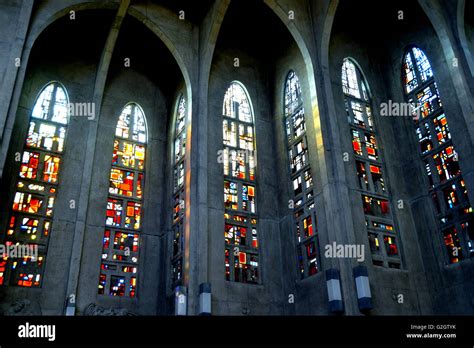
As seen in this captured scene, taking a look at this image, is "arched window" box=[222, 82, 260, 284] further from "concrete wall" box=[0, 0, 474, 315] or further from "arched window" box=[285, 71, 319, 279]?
"arched window" box=[285, 71, 319, 279]

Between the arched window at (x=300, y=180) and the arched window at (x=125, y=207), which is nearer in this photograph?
the arched window at (x=300, y=180)

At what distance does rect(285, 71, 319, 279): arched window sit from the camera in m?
16.8

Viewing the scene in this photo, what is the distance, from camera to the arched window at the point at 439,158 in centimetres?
1587

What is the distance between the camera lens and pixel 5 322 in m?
6.60

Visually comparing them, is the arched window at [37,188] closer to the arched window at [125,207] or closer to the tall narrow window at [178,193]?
the arched window at [125,207]

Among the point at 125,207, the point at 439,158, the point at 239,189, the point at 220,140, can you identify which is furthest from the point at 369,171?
the point at 125,207

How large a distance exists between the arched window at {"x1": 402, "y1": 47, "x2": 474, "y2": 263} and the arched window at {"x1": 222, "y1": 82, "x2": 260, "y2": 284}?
257 inches

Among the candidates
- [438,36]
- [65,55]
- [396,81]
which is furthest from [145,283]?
[438,36]

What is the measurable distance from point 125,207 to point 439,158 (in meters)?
11.8

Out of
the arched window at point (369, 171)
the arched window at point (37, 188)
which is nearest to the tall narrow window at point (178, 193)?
the arched window at point (37, 188)

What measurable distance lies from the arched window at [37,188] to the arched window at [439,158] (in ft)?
44.8

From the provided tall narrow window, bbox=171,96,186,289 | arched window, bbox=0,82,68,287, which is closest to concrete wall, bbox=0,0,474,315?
arched window, bbox=0,82,68,287

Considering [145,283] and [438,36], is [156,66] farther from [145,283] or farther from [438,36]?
[438,36]

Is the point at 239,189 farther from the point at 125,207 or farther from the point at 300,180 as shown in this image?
the point at 125,207
